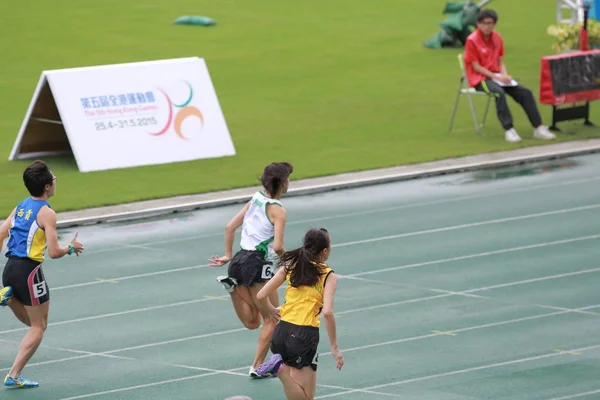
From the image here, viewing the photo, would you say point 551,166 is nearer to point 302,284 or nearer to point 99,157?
point 99,157

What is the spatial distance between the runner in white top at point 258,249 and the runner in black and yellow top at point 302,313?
42.6 inches

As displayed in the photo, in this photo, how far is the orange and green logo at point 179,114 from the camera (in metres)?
17.7

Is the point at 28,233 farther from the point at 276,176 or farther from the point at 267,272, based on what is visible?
the point at 276,176

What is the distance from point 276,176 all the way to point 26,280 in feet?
6.60

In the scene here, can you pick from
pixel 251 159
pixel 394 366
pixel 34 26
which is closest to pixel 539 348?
pixel 394 366

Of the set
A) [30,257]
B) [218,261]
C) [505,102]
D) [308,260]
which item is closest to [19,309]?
[30,257]

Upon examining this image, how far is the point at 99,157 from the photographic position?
1719cm

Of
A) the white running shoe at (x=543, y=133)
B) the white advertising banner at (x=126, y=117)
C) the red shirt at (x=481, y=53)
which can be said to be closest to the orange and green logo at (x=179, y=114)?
the white advertising banner at (x=126, y=117)

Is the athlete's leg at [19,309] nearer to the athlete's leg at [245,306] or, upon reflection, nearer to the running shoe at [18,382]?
the running shoe at [18,382]

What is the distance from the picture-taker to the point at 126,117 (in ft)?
57.1

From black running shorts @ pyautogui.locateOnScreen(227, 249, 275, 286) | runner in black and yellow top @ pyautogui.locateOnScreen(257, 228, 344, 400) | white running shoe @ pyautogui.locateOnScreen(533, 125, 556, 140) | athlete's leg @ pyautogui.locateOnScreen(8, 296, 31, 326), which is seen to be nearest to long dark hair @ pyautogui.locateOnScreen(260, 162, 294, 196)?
black running shorts @ pyautogui.locateOnScreen(227, 249, 275, 286)

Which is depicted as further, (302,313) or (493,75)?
(493,75)

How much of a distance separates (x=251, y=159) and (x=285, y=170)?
833 centimetres

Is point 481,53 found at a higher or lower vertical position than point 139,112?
higher
